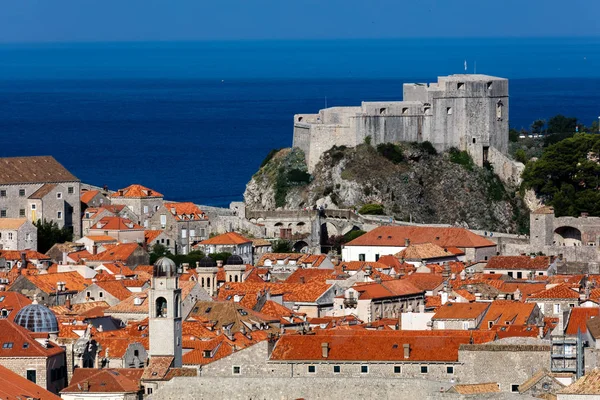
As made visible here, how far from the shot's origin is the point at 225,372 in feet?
130

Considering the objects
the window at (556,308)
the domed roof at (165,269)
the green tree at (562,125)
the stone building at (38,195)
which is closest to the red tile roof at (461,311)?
the window at (556,308)

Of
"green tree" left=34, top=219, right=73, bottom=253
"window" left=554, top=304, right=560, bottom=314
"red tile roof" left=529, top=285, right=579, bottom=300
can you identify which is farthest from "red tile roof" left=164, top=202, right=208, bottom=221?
"window" left=554, top=304, right=560, bottom=314

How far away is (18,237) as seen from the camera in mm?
75250

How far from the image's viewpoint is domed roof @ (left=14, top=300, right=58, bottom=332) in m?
47.1

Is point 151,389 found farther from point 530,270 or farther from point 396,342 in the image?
point 530,270

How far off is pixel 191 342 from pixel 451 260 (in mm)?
27751

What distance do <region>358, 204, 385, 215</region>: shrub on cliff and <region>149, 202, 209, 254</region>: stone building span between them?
7.21 metres

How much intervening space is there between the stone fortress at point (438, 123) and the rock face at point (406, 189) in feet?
1.99

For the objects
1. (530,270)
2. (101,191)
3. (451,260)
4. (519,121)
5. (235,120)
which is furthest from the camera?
(235,120)

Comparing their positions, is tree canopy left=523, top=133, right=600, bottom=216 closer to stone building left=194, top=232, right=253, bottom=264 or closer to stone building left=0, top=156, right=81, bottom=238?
stone building left=194, top=232, right=253, bottom=264

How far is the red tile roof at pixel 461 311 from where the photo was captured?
1946 inches

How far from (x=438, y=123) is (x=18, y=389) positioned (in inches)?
2063

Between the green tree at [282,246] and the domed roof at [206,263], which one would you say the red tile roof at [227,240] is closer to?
the green tree at [282,246]

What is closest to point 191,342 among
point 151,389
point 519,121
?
point 151,389
